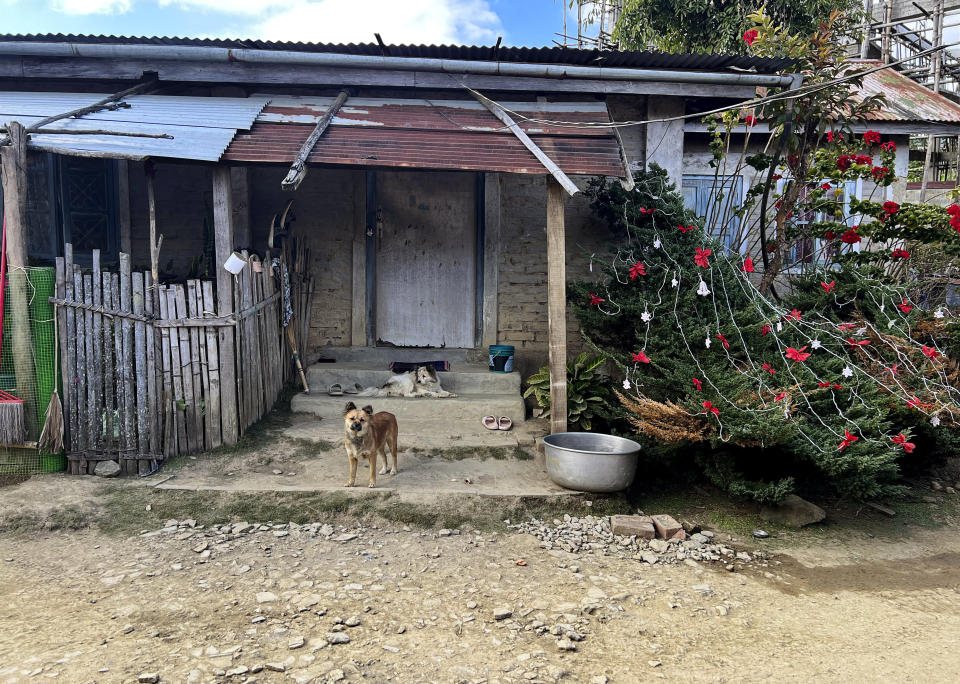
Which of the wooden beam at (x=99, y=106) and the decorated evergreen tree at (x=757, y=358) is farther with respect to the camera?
the wooden beam at (x=99, y=106)

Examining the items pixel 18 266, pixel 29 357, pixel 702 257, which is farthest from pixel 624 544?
pixel 18 266

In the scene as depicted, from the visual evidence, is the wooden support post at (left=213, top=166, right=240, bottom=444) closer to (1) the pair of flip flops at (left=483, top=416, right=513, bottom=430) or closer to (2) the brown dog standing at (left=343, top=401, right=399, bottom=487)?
(2) the brown dog standing at (left=343, top=401, right=399, bottom=487)

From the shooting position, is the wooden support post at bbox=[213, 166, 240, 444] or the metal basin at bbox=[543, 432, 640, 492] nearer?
the metal basin at bbox=[543, 432, 640, 492]

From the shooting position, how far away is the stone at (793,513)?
16.8 feet

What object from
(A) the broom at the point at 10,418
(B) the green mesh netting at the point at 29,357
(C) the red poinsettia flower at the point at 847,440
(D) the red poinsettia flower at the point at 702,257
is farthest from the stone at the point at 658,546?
(A) the broom at the point at 10,418

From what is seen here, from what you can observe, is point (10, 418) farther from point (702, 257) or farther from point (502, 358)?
point (702, 257)

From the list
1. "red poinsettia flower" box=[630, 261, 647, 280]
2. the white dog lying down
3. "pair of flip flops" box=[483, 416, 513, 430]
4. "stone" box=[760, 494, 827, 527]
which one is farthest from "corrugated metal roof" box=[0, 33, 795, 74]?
"stone" box=[760, 494, 827, 527]

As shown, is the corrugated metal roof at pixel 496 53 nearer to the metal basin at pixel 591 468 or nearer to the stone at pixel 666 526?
the metal basin at pixel 591 468

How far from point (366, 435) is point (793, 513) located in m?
3.32

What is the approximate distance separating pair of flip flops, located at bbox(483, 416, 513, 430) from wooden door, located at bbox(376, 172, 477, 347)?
4.90ft

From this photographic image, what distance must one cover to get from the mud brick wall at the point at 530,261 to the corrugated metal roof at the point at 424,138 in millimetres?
1068

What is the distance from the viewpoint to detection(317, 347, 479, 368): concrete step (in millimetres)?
7668

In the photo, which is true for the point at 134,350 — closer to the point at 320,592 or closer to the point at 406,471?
the point at 406,471

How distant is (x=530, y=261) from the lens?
7.66 m
